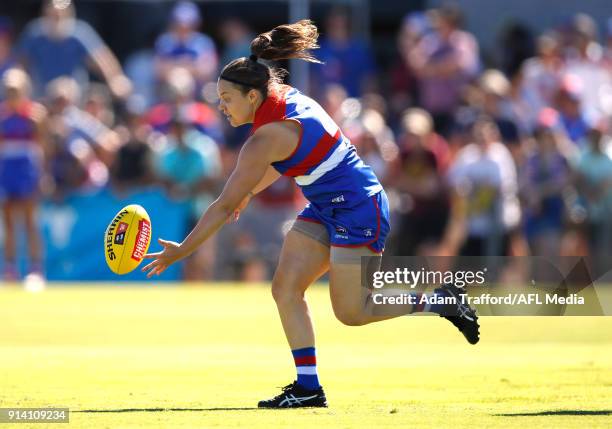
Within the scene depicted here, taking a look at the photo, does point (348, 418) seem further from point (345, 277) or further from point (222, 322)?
point (222, 322)

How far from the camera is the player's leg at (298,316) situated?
26.9 ft

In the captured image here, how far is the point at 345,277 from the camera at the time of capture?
8344 mm

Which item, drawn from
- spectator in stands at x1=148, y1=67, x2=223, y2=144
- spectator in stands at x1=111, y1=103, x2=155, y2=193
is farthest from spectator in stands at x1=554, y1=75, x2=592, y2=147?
spectator in stands at x1=111, y1=103, x2=155, y2=193

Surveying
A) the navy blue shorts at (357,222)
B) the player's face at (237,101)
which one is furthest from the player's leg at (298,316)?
the player's face at (237,101)

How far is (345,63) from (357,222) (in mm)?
13274

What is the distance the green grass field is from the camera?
7.70 meters

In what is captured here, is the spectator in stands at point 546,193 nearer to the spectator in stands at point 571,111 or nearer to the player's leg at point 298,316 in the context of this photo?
the spectator in stands at point 571,111

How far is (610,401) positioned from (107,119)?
1480 centimetres

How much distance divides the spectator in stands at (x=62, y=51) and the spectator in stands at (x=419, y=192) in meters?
5.51

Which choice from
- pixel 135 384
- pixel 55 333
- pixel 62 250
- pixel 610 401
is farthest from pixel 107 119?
pixel 610 401

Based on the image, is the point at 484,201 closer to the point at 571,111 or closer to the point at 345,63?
the point at 571,111

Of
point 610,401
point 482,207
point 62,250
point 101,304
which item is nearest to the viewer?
point 610,401

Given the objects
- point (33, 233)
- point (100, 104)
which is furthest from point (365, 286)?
point (100, 104)

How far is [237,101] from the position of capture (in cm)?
829
